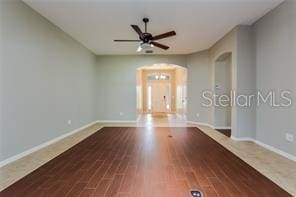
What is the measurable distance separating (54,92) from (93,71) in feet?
11.6

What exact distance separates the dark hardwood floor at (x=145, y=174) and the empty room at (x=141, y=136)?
0.6 inches

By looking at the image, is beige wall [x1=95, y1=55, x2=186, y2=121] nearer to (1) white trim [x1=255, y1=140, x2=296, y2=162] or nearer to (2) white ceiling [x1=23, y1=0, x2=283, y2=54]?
(2) white ceiling [x1=23, y1=0, x2=283, y2=54]

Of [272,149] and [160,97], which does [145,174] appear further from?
[160,97]

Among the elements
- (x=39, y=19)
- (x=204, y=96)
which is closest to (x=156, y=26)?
(x=39, y=19)

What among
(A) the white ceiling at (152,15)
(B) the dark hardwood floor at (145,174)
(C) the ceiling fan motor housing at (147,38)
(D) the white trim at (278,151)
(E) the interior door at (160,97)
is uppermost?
(A) the white ceiling at (152,15)

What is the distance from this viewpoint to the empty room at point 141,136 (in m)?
2.82

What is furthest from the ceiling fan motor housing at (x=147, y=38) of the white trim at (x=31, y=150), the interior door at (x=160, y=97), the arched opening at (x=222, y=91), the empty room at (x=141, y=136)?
the interior door at (x=160, y=97)

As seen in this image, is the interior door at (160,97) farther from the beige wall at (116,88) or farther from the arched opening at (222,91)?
the arched opening at (222,91)

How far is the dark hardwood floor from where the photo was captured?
2.52 m

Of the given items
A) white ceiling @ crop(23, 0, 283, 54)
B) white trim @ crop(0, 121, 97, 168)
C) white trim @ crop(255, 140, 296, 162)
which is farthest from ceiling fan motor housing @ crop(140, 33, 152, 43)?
white trim @ crop(255, 140, 296, 162)

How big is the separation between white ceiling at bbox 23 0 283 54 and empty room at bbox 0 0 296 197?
2 centimetres

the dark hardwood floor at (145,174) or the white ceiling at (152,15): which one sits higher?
the white ceiling at (152,15)

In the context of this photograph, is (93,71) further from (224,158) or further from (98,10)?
(224,158)

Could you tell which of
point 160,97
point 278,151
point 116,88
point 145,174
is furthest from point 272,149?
point 160,97
